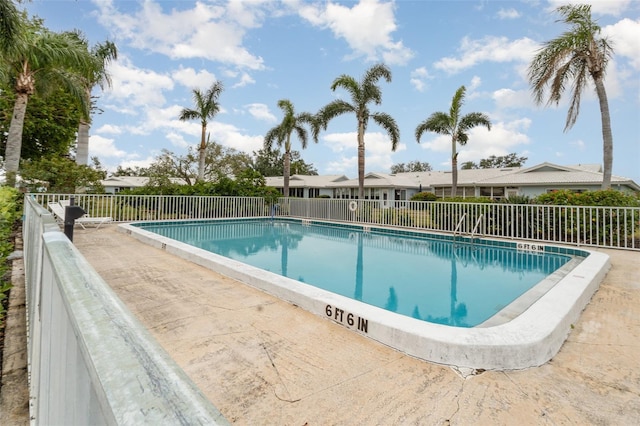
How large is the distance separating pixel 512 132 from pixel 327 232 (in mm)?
19480

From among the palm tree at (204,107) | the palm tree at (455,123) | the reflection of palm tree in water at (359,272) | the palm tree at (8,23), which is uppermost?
the palm tree at (204,107)

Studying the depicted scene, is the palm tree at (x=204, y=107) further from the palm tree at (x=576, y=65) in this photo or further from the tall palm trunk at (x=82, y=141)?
the palm tree at (x=576, y=65)

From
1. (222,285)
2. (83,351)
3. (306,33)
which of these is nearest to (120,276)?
(222,285)

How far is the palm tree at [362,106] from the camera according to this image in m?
17.2

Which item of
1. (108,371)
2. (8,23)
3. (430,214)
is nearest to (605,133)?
(430,214)

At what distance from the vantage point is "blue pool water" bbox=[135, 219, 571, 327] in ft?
17.4

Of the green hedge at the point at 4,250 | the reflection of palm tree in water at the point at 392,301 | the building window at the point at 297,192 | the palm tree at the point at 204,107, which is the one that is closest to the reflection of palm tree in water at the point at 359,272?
the reflection of palm tree in water at the point at 392,301

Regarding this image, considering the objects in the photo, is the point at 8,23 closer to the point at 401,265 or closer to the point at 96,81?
the point at 96,81

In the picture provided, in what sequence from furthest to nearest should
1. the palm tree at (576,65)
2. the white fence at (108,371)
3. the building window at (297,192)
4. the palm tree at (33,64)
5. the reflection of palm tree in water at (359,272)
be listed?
the building window at (297,192) → the palm tree at (576,65) → the palm tree at (33,64) → the reflection of palm tree in water at (359,272) → the white fence at (108,371)

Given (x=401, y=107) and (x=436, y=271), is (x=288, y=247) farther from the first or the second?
(x=401, y=107)

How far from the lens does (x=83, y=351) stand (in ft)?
2.08

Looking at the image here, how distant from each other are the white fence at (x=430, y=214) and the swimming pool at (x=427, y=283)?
46.8 inches

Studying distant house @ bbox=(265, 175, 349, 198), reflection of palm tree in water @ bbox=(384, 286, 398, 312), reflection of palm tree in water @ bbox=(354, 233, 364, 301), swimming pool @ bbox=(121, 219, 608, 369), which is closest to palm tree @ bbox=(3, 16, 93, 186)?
swimming pool @ bbox=(121, 219, 608, 369)

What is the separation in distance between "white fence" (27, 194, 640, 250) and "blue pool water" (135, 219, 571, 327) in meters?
1.27
